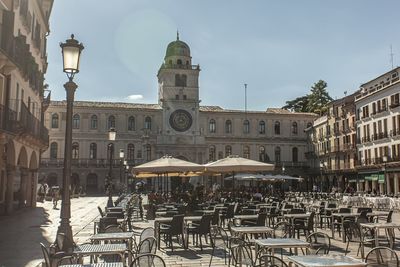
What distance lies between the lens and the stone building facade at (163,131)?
63344 millimetres

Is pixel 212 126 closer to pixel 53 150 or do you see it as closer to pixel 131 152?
pixel 131 152

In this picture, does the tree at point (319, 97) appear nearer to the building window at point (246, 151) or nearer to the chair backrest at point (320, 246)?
the building window at point (246, 151)

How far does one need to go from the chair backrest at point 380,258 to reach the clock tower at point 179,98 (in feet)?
194

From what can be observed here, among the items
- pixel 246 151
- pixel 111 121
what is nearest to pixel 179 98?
pixel 111 121

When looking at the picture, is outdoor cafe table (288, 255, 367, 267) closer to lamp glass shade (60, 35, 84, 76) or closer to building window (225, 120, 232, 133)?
lamp glass shade (60, 35, 84, 76)

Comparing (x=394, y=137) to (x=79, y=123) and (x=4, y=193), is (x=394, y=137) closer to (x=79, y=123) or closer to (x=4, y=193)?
(x=4, y=193)

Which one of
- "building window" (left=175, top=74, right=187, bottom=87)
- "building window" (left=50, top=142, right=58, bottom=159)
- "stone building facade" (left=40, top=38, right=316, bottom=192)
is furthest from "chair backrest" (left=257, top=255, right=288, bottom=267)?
"building window" (left=175, top=74, right=187, bottom=87)

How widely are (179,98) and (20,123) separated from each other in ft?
158

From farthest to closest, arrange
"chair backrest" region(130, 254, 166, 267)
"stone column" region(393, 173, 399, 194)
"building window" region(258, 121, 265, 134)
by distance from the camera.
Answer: "building window" region(258, 121, 265, 134), "stone column" region(393, 173, 399, 194), "chair backrest" region(130, 254, 166, 267)

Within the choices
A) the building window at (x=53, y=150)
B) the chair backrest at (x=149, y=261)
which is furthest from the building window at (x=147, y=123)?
the chair backrest at (x=149, y=261)

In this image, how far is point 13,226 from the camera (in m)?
17.8

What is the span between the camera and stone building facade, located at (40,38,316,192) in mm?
63344

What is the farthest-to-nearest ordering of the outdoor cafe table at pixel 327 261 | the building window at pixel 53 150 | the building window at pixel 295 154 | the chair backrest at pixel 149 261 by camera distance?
the building window at pixel 295 154 → the building window at pixel 53 150 → the chair backrest at pixel 149 261 → the outdoor cafe table at pixel 327 261

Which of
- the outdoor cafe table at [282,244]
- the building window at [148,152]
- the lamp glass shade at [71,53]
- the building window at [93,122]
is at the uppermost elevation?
the building window at [93,122]
